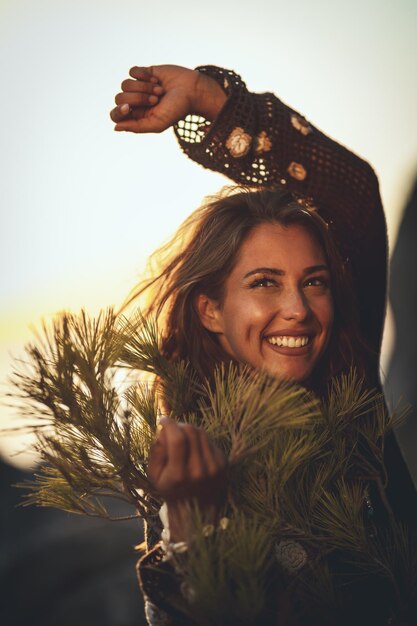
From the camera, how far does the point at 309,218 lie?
1.40m

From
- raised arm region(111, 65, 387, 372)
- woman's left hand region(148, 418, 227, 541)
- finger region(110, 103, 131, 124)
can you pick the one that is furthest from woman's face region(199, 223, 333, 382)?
woman's left hand region(148, 418, 227, 541)

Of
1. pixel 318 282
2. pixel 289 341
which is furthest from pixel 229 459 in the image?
pixel 318 282

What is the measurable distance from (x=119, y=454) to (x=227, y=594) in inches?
8.4

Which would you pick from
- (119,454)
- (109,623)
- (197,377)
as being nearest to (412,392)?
(109,623)

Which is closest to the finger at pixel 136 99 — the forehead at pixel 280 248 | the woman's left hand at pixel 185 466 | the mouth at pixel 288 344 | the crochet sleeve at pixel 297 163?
the crochet sleeve at pixel 297 163

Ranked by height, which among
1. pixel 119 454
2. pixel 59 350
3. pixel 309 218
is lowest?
pixel 119 454

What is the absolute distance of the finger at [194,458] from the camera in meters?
0.63

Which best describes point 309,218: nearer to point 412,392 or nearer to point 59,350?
point 59,350

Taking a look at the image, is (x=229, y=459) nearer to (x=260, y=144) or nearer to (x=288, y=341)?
(x=288, y=341)

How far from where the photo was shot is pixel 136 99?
1079mm

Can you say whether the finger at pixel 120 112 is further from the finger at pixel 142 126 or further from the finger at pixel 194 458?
the finger at pixel 194 458

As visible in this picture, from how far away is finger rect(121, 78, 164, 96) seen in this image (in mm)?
1084

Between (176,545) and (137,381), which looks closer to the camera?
(176,545)

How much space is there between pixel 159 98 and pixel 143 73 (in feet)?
0.16
